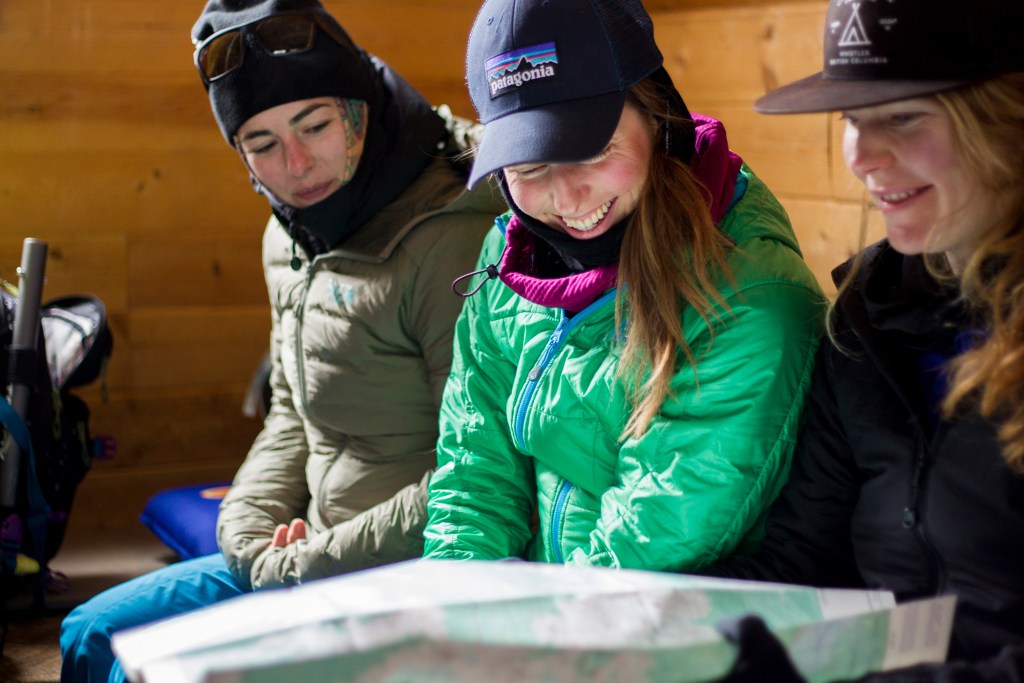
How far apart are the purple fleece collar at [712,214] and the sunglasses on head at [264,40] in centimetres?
77

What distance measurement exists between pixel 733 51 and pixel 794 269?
4.70 ft

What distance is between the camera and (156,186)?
10.0 ft

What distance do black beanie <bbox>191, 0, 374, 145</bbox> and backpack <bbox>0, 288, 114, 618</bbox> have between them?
0.71 meters

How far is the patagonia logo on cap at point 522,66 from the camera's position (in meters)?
1.28

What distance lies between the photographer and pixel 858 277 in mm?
1230

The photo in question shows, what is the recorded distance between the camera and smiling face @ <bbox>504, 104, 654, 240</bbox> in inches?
52.5

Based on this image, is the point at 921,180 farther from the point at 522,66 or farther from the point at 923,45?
the point at 522,66

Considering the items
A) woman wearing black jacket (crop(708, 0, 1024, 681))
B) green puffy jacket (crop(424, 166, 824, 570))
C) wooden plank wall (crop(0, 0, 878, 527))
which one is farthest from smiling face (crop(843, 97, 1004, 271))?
wooden plank wall (crop(0, 0, 878, 527))

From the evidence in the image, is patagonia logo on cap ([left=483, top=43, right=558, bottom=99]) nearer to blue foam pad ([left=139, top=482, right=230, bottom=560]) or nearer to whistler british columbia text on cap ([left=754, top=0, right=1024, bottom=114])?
whistler british columbia text on cap ([left=754, top=0, right=1024, bottom=114])

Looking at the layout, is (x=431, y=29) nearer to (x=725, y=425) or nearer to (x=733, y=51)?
(x=733, y=51)

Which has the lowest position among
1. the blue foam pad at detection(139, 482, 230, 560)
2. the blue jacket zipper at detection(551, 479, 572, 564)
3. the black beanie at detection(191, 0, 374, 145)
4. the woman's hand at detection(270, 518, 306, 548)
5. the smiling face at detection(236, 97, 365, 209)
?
the blue foam pad at detection(139, 482, 230, 560)

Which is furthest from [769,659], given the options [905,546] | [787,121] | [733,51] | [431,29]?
[431,29]

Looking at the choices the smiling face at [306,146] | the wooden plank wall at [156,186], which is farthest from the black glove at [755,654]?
the wooden plank wall at [156,186]

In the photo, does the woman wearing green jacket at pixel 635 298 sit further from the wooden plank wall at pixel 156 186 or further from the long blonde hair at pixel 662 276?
the wooden plank wall at pixel 156 186
